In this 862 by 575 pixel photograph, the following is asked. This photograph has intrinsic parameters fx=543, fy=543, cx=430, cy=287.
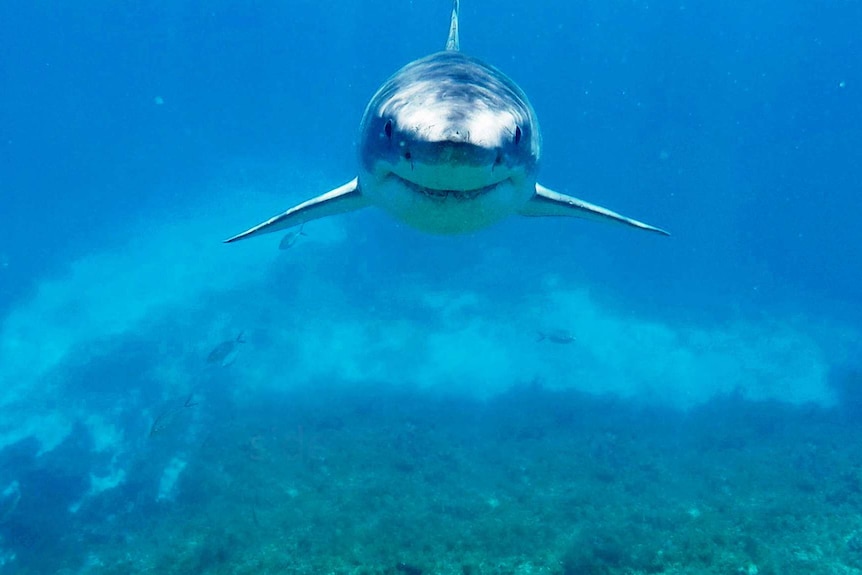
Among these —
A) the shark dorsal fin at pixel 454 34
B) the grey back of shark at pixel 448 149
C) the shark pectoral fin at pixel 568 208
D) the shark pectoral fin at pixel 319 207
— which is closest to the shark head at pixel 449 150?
the grey back of shark at pixel 448 149

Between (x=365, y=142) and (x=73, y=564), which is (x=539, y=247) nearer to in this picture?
(x=73, y=564)

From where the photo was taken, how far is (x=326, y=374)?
738 inches

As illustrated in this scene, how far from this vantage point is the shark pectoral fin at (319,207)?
5.17 m

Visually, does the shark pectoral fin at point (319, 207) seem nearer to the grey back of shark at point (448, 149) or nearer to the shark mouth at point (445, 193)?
the grey back of shark at point (448, 149)

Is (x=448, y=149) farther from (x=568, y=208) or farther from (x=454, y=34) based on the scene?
(x=454, y=34)

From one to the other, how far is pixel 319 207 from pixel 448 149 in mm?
3026

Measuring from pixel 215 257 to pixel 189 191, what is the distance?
1243 cm

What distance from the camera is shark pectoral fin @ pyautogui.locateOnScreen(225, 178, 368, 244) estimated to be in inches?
204

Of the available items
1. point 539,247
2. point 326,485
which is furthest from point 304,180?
point 326,485

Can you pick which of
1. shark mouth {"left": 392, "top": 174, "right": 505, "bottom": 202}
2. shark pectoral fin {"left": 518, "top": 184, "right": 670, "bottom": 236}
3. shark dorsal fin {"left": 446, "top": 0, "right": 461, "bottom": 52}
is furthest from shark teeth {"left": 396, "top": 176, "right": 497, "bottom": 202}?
shark dorsal fin {"left": 446, "top": 0, "right": 461, "bottom": 52}

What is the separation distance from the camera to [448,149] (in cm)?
262

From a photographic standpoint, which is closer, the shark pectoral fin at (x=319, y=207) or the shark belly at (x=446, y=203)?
the shark belly at (x=446, y=203)

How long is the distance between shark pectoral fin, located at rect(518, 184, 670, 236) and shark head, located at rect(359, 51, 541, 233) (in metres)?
0.95

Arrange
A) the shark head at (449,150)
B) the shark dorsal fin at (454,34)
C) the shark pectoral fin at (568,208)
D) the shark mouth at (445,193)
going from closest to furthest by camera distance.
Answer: the shark head at (449,150) < the shark mouth at (445,193) < the shark pectoral fin at (568,208) < the shark dorsal fin at (454,34)
